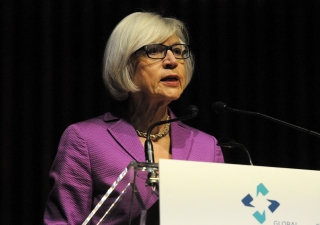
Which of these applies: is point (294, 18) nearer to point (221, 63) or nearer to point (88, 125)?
point (221, 63)

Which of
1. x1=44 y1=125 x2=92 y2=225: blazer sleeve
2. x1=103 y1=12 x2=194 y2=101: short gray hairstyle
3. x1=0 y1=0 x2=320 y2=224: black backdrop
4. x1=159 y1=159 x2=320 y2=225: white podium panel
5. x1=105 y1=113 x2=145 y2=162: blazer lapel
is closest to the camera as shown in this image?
x1=159 y1=159 x2=320 y2=225: white podium panel

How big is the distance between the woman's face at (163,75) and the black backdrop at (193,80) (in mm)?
803

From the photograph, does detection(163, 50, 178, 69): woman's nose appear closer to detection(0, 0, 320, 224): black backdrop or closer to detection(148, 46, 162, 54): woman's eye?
detection(148, 46, 162, 54): woman's eye

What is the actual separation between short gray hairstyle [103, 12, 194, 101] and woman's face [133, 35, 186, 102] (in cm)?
4

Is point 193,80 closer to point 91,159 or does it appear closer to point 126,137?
point 126,137

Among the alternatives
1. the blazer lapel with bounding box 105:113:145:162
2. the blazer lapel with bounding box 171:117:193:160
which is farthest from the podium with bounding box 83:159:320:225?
the blazer lapel with bounding box 171:117:193:160

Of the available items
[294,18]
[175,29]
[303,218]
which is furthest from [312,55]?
[303,218]

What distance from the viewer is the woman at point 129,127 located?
6.64 ft

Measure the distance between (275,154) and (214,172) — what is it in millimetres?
1909

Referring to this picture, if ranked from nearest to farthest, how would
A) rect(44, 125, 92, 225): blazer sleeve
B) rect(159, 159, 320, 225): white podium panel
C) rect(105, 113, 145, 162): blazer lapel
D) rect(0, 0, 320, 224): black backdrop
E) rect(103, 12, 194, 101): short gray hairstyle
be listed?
rect(159, 159, 320, 225): white podium panel
rect(44, 125, 92, 225): blazer sleeve
rect(105, 113, 145, 162): blazer lapel
rect(103, 12, 194, 101): short gray hairstyle
rect(0, 0, 320, 224): black backdrop

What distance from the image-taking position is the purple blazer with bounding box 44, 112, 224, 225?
198 cm

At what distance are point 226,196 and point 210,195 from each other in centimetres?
4

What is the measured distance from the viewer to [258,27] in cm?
331

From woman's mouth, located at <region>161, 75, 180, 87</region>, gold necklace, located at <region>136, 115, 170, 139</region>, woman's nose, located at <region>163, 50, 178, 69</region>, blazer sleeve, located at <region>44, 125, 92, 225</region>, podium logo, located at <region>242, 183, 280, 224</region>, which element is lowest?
blazer sleeve, located at <region>44, 125, 92, 225</region>
